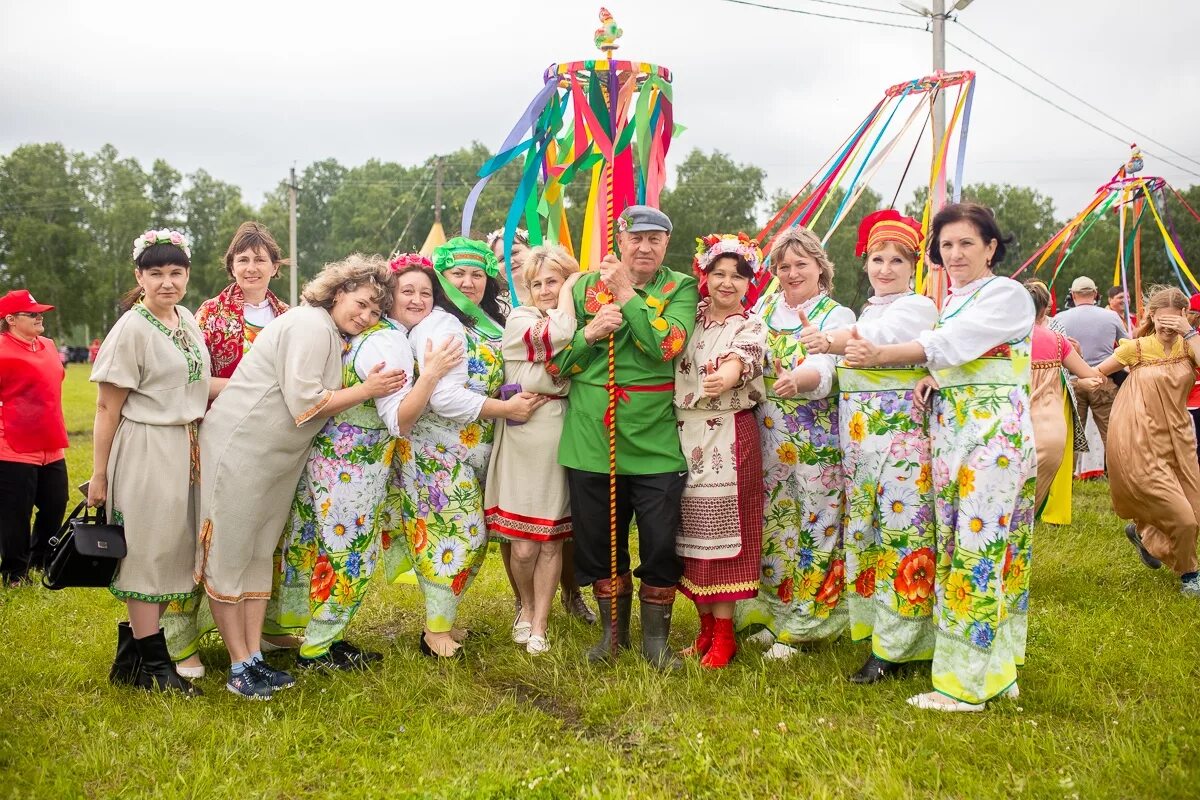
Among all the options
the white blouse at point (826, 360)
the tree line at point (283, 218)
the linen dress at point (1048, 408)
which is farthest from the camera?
the tree line at point (283, 218)

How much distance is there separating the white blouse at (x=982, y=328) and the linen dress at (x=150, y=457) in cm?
293

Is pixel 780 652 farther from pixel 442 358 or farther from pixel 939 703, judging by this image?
pixel 442 358

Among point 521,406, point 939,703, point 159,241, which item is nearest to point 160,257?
point 159,241

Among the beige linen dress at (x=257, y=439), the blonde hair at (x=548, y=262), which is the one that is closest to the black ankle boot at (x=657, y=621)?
the blonde hair at (x=548, y=262)

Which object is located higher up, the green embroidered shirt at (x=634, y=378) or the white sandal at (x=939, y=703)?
the green embroidered shirt at (x=634, y=378)

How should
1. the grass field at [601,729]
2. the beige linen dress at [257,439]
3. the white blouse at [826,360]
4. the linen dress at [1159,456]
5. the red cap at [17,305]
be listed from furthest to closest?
1. the red cap at [17,305]
2. the linen dress at [1159,456]
3. the white blouse at [826,360]
4. the beige linen dress at [257,439]
5. the grass field at [601,729]

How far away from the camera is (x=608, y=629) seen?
4098 mm

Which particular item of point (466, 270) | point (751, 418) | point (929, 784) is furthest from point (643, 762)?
point (466, 270)

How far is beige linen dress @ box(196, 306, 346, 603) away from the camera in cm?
367

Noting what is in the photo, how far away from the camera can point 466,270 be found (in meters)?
4.16

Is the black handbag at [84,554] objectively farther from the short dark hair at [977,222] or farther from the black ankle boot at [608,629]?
the short dark hair at [977,222]

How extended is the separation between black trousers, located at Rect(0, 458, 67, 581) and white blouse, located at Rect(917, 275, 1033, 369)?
5171 mm

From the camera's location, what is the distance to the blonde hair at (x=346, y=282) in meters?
3.86

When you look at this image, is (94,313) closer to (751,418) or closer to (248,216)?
(248,216)
